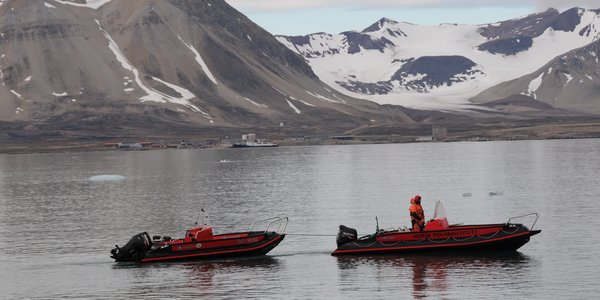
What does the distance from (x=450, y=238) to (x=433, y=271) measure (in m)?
4.78

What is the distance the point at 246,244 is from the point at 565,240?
23.4 meters

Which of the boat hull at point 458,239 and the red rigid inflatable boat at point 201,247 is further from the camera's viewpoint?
the red rigid inflatable boat at point 201,247

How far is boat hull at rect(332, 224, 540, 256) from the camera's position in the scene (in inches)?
2837

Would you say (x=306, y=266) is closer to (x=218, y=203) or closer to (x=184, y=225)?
(x=184, y=225)

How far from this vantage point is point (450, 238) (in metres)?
72.1

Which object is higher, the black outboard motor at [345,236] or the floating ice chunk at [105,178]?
the floating ice chunk at [105,178]

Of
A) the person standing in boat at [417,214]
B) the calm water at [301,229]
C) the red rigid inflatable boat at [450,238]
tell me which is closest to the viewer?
the calm water at [301,229]

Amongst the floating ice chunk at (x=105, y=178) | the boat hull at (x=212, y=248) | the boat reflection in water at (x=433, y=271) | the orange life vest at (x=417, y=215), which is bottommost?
the boat reflection in water at (x=433, y=271)

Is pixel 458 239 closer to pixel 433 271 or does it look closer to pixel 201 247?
pixel 433 271

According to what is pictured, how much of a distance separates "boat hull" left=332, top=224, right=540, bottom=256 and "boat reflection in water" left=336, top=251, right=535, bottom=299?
1.53 feet

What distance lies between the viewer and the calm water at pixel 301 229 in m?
64.6

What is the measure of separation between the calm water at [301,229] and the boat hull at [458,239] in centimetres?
68

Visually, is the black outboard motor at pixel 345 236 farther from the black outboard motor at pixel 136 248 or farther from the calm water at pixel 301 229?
the black outboard motor at pixel 136 248

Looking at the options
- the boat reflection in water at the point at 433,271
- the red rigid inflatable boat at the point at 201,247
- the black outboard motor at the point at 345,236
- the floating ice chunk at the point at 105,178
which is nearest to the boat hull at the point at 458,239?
the boat reflection in water at the point at 433,271
